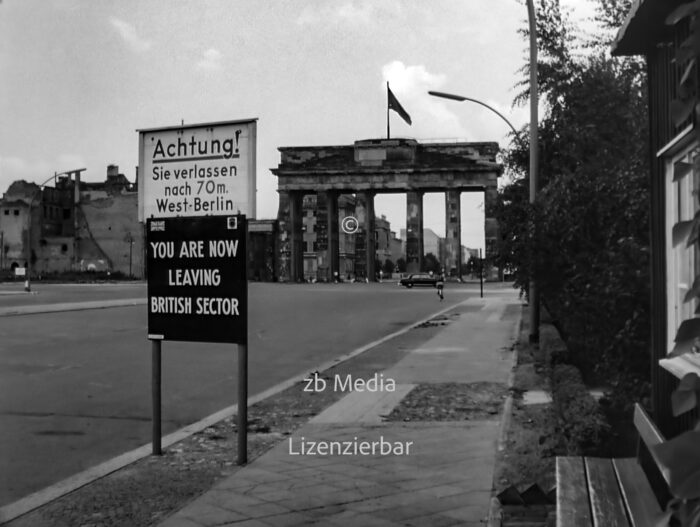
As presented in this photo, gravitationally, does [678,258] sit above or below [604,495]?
above

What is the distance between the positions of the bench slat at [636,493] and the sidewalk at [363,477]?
101 centimetres

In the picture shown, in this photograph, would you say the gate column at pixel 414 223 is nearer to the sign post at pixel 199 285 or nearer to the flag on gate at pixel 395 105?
the flag on gate at pixel 395 105

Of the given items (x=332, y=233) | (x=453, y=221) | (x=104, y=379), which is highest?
(x=453, y=221)

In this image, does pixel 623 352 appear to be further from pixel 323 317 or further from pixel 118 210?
pixel 118 210

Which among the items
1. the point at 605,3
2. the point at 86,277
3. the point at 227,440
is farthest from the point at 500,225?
the point at 86,277

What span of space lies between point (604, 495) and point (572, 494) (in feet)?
0.47

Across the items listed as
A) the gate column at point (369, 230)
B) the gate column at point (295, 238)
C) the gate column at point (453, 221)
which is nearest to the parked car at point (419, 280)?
the gate column at point (453, 221)

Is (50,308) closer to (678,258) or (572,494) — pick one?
(678,258)

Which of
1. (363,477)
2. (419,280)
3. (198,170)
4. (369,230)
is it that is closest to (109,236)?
(369,230)

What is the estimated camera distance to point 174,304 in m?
7.02

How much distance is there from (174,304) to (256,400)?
138 inches

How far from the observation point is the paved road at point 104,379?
7488 mm

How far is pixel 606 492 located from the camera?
385 cm

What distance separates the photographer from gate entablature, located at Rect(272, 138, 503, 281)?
3942 inches
